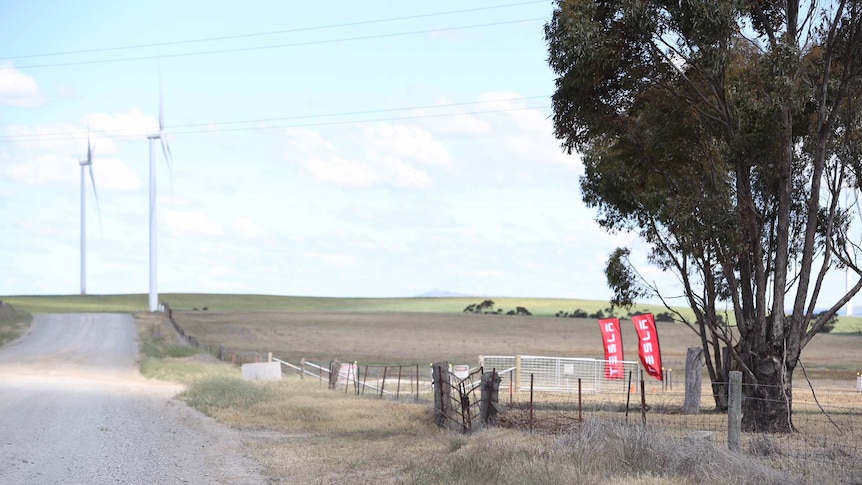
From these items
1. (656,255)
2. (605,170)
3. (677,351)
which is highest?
(605,170)

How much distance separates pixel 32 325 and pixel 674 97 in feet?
237

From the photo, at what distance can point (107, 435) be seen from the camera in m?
20.5

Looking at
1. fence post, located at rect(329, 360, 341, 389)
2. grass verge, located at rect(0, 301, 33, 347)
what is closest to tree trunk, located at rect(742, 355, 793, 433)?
fence post, located at rect(329, 360, 341, 389)

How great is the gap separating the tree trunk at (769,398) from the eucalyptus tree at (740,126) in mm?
34

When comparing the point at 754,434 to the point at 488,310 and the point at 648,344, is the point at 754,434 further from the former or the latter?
the point at 488,310

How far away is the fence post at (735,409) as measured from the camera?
14.0 m

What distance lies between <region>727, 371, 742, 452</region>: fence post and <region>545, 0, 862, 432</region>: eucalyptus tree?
619 cm

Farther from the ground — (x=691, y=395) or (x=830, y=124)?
(x=830, y=124)

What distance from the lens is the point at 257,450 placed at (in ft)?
59.8

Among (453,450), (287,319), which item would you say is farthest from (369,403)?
(287,319)

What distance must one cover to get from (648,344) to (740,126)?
13.4 metres

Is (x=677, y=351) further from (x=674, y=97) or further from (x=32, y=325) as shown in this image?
(x=32, y=325)

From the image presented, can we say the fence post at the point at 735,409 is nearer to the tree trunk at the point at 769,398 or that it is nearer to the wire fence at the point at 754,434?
the wire fence at the point at 754,434

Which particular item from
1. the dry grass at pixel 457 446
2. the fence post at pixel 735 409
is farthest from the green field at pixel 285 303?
the fence post at pixel 735 409
